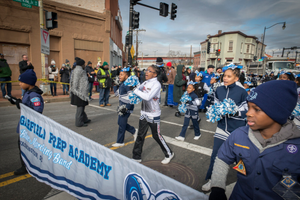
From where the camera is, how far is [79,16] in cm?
1661

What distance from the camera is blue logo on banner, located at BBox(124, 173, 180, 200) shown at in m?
1.52

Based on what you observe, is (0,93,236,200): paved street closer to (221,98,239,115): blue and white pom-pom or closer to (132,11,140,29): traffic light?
(221,98,239,115): blue and white pom-pom

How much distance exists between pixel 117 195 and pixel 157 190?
55 centimetres

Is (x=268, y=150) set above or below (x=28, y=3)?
below

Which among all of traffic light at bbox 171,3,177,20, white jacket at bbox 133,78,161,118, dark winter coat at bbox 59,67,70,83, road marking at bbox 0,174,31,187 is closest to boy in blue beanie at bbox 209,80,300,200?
white jacket at bbox 133,78,161,118

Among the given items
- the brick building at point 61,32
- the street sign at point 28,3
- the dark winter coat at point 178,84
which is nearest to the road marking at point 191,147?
the dark winter coat at point 178,84

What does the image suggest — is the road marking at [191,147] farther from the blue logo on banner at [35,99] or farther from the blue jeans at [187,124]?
the blue logo on banner at [35,99]

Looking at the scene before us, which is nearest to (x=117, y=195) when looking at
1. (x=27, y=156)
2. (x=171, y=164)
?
(x=27, y=156)

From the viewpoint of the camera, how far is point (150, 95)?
11.0 ft

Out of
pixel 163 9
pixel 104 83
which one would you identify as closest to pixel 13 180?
pixel 104 83

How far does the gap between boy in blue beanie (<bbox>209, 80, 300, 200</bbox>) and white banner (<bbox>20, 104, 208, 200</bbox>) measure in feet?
1.33

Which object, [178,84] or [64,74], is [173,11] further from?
[64,74]

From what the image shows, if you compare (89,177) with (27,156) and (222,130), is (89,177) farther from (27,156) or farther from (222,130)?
(222,130)

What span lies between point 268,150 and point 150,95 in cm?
221
